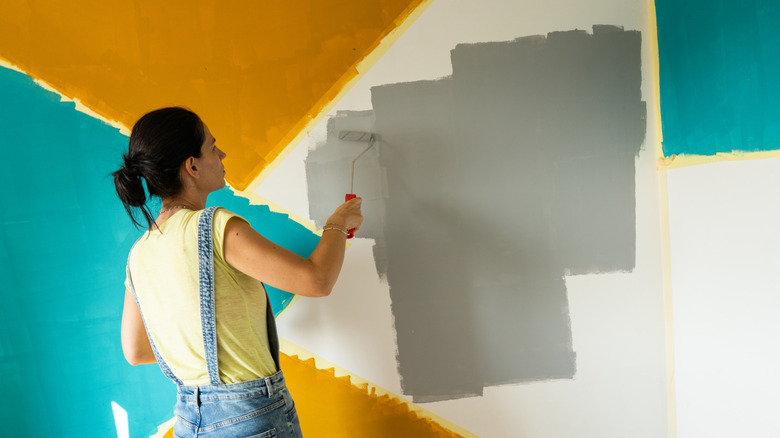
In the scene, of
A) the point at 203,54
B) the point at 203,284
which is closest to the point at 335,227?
the point at 203,284

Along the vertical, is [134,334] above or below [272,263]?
below

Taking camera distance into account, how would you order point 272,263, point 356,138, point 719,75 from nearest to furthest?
point 272,263 → point 719,75 → point 356,138

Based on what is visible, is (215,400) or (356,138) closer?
(215,400)

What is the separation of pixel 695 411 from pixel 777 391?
1.05ft

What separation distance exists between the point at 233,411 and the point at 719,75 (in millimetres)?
1287

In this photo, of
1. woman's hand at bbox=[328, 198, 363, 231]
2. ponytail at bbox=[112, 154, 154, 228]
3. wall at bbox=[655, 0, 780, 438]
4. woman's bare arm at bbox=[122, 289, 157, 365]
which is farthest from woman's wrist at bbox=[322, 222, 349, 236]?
wall at bbox=[655, 0, 780, 438]

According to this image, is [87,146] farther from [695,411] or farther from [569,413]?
[695,411]

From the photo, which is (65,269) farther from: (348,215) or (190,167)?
(348,215)

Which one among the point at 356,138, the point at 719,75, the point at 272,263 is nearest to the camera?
the point at 272,263

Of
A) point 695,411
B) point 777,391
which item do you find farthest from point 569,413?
point 777,391

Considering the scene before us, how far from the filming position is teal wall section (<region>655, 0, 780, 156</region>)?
1.03m

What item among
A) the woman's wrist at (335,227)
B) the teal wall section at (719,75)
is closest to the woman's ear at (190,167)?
the woman's wrist at (335,227)

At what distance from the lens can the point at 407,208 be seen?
58.0 inches

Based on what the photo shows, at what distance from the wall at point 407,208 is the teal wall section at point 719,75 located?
0.31ft
